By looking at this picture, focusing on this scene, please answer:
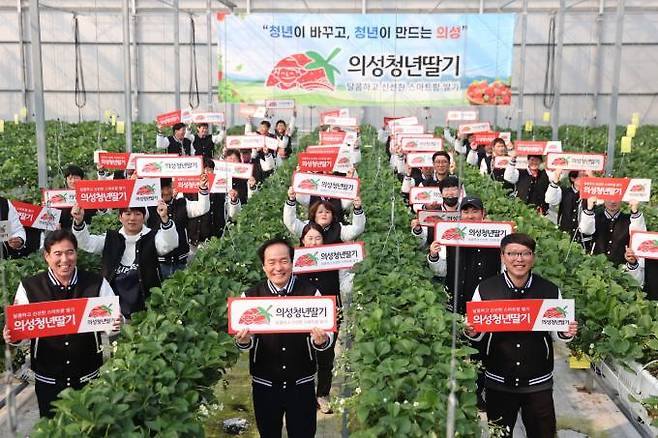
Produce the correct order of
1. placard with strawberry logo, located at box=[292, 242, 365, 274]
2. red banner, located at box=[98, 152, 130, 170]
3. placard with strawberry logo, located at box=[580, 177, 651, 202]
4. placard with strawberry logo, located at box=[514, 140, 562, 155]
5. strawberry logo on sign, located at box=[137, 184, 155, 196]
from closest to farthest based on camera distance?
1. placard with strawberry logo, located at box=[292, 242, 365, 274]
2. strawberry logo on sign, located at box=[137, 184, 155, 196]
3. placard with strawberry logo, located at box=[580, 177, 651, 202]
4. red banner, located at box=[98, 152, 130, 170]
5. placard with strawberry logo, located at box=[514, 140, 562, 155]

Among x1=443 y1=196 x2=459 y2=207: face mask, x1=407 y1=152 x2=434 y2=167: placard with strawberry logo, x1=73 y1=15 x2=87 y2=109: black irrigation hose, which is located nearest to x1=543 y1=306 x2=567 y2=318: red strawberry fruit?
x1=443 y1=196 x2=459 y2=207: face mask

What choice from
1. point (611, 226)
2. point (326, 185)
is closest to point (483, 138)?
point (611, 226)

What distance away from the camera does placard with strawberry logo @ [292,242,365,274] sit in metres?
4.90

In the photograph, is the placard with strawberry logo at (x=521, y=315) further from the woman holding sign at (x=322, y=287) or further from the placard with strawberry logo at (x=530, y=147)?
the placard with strawberry logo at (x=530, y=147)

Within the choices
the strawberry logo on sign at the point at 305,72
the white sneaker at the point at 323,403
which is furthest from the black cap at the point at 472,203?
the strawberry logo on sign at the point at 305,72

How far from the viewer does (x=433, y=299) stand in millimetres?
4473

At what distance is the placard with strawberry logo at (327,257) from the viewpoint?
4.90 metres

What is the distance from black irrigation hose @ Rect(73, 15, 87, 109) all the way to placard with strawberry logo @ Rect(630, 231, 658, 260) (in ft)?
73.5

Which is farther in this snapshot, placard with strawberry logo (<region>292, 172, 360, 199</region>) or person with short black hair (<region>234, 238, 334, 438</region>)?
placard with strawberry logo (<region>292, 172, 360, 199</region>)

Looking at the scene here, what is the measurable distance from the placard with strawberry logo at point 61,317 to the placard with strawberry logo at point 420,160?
6104 millimetres

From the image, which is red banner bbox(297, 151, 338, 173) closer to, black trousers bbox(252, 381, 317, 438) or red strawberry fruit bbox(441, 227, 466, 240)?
red strawberry fruit bbox(441, 227, 466, 240)

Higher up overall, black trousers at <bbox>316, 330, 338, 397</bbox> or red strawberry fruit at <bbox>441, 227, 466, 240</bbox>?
red strawberry fruit at <bbox>441, 227, 466, 240</bbox>

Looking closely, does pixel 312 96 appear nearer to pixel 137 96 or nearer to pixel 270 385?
pixel 137 96

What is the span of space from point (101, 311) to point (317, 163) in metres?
4.65
